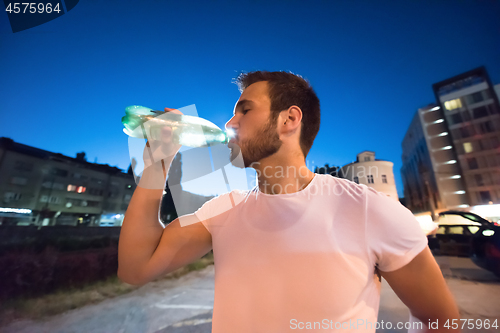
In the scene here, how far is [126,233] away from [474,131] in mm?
31265

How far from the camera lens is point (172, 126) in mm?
814

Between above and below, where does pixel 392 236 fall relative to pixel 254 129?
below

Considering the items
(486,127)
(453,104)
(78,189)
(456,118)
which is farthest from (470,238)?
(78,189)

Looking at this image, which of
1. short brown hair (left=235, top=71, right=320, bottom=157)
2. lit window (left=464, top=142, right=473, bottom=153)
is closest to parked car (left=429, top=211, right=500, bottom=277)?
short brown hair (left=235, top=71, right=320, bottom=157)

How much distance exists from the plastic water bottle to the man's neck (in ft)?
0.89

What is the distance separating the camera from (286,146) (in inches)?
33.6

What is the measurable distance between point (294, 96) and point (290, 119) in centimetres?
13

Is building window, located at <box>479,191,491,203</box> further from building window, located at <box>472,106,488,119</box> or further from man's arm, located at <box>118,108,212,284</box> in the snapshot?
man's arm, located at <box>118,108,212,284</box>

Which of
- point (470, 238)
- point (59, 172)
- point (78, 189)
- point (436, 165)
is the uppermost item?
point (436, 165)

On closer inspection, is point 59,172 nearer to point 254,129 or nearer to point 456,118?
point 254,129

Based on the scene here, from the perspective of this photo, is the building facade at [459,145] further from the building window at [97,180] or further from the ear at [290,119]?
the building window at [97,180]

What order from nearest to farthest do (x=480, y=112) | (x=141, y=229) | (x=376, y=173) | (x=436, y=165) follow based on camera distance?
(x=141, y=229) < (x=376, y=173) < (x=480, y=112) < (x=436, y=165)

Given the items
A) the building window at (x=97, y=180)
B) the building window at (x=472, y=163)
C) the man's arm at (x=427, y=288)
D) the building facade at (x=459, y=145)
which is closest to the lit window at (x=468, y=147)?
the building facade at (x=459, y=145)

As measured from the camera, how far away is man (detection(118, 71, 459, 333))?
548mm
